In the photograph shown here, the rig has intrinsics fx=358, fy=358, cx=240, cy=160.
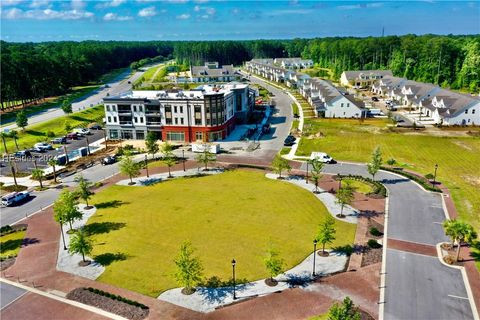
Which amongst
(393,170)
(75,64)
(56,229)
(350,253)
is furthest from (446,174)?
(75,64)

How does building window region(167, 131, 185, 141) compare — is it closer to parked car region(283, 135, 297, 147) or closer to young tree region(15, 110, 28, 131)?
parked car region(283, 135, 297, 147)

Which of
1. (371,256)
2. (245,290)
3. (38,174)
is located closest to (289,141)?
(371,256)

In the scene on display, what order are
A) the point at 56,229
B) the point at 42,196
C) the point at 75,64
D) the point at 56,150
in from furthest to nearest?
the point at 75,64 → the point at 56,150 → the point at 42,196 → the point at 56,229

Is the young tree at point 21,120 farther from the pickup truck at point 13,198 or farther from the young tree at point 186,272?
the young tree at point 186,272

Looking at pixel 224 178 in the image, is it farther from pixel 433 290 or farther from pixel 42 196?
pixel 433 290

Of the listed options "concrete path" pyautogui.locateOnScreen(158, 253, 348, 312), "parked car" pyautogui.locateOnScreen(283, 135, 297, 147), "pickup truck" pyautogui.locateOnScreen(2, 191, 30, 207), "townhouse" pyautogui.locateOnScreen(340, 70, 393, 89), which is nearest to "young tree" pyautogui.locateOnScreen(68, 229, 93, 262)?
"concrete path" pyautogui.locateOnScreen(158, 253, 348, 312)

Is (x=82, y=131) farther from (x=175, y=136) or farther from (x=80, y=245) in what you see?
(x=80, y=245)
